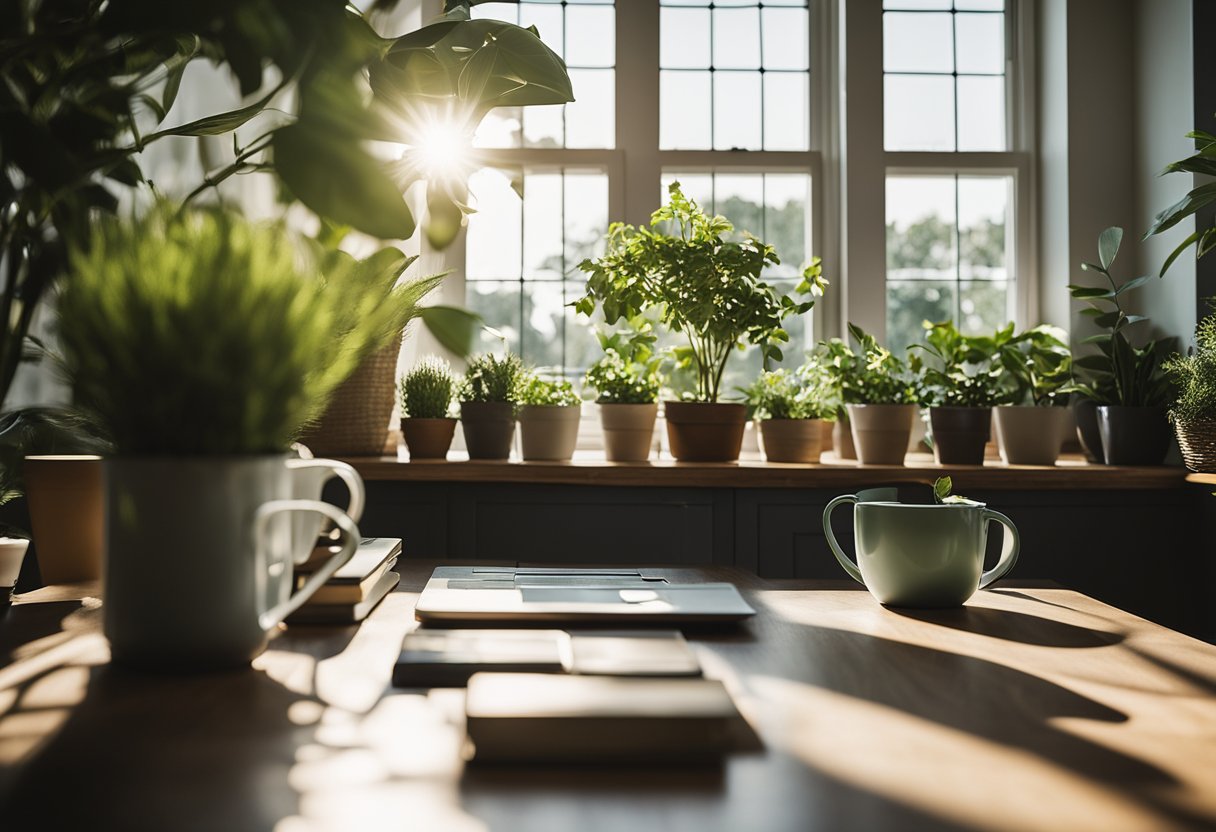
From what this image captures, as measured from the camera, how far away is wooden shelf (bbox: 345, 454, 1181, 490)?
200cm

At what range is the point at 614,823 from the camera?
0.40m

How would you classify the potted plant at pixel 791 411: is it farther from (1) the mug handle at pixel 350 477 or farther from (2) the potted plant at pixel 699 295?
(1) the mug handle at pixel 350 477

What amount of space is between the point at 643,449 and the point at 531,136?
1122 mm

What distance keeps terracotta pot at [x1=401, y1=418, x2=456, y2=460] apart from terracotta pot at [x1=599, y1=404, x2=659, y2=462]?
0.38 metres

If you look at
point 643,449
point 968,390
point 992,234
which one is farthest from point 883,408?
point 992,234

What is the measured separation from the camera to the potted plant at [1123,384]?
2.18m

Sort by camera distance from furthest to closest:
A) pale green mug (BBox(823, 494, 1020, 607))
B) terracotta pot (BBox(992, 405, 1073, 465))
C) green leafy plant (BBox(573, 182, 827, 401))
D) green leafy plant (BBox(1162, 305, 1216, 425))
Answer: terracotta pot (BBox(992, 405, 1073, 465)) < green leafy plant (BBox(573, 182, 827, 401)) < green leafy plant (BBox(1162, 305, 1216, 425)) < pale green mug (BBox(823, 494, 1020, 607))

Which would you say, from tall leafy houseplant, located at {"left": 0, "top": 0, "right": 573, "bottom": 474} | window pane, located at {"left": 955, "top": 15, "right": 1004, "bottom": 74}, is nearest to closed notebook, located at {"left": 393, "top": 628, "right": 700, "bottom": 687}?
tall leafy houseplant, located at {"left": 0, "top": 0, "right": 573, "bottom": 474}

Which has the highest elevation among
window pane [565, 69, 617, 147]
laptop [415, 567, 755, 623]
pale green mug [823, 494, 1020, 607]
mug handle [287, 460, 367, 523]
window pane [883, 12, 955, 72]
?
window pane [883, 12, 955, 72]

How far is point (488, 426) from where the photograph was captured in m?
2.12

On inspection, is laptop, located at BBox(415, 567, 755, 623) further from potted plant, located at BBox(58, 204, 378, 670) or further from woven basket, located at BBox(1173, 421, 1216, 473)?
woven basket, located at BBox(1173, 421, 1216, 473)

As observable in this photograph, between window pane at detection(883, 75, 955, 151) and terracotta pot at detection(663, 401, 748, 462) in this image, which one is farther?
window pane at detection(883, 75, 955, 151)

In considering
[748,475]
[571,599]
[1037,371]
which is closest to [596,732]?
[571,599]

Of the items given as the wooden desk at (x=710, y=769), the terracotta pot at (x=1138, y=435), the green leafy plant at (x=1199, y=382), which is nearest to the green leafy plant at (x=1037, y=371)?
the terracotta pot at (x=1138, y=435)
